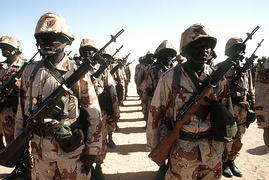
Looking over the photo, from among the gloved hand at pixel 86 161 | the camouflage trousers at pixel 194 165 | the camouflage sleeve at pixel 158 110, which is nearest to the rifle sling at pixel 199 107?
the camouflage sleeve at pixel 158 110

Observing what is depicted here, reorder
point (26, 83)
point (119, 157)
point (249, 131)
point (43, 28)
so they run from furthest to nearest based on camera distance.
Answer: point (249, 131)
point (119, 157)
point (26, 83)
point (43, 28)

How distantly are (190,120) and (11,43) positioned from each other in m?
4.49

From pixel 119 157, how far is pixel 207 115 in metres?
4.06

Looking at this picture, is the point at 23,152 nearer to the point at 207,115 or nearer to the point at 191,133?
the point at 191,133

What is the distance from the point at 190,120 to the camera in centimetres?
274

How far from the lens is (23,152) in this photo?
2.79m

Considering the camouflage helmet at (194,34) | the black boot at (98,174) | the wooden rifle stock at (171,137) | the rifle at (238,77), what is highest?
the camouflage helmet at (194,34)

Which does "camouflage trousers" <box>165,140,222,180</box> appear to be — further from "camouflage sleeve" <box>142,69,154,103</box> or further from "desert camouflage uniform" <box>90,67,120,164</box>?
"camouflage sleeve" <box>142,69,154,103</box>

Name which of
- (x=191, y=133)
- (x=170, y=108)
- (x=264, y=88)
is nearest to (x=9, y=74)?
(x=170, y=108)

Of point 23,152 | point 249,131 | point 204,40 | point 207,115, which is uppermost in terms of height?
point 204,40

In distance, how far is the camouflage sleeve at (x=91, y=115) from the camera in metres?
2.77

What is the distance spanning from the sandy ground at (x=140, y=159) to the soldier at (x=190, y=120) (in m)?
2.50

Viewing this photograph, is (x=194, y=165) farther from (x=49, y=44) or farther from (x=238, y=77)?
(x=238, y=77)

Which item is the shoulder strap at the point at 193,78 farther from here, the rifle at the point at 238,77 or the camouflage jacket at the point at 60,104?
the rifle at the point at 238,77
